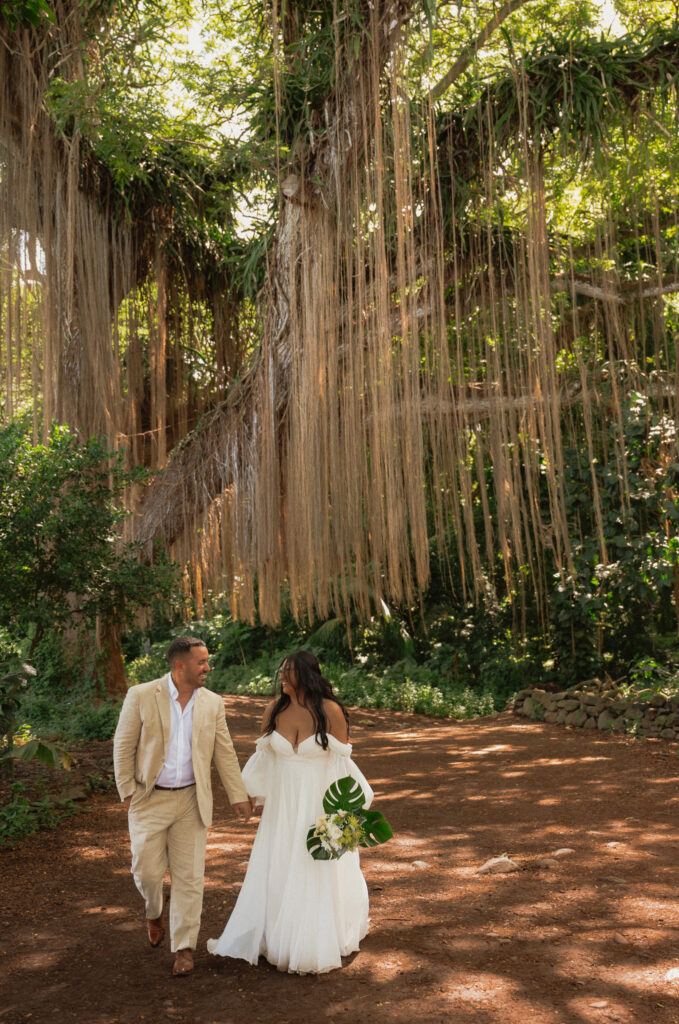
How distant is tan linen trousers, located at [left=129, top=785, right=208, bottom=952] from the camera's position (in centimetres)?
282

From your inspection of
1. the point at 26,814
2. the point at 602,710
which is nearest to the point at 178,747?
the point at 26,814

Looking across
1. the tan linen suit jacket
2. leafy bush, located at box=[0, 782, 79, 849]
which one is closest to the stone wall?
leafy bush, located at box=[0, 782, 79, 849]

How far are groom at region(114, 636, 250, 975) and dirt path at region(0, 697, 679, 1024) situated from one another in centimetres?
23

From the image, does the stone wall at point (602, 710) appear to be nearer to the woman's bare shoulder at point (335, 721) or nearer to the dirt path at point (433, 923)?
the dirt path at point (433, 923)

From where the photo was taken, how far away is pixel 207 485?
8.39 m

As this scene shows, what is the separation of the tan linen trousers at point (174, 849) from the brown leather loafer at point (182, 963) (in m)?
0.02

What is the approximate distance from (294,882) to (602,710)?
6.11m

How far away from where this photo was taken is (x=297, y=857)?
9.46 feet

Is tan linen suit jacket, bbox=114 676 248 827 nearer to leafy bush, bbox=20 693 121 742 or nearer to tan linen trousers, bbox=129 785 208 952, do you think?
tan linen trousers, bbox=129 785 208 952

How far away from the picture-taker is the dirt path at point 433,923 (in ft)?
8.34

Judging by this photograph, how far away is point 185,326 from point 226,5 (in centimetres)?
309

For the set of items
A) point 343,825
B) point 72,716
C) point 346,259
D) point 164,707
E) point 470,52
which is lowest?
point 72,716

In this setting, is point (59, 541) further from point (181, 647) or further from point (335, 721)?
point (335, 721)

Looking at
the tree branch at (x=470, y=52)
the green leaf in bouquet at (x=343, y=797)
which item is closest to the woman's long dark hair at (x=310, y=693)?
the green leaf in bouquet at (x=343, y=797)
